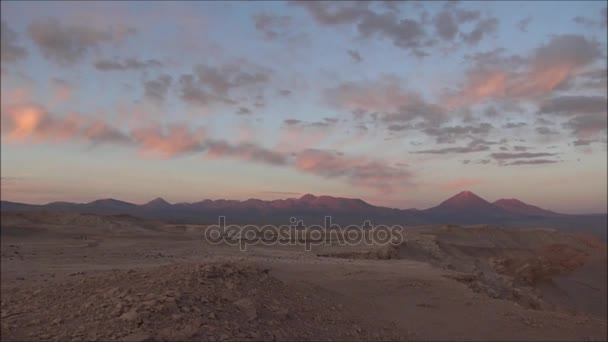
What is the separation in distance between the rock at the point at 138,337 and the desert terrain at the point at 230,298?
0.03 feet

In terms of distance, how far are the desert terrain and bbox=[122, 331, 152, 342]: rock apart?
0.01 meters

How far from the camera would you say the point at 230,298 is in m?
7.21

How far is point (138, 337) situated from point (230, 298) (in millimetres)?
2394

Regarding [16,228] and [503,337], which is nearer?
[503,337]

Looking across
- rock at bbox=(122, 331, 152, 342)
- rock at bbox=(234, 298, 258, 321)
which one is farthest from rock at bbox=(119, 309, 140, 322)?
rock at bbox=(234, 298, 258, 321)

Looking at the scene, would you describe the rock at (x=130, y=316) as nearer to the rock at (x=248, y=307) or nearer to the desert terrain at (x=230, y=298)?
the desert terrain at (x=230, y=298)

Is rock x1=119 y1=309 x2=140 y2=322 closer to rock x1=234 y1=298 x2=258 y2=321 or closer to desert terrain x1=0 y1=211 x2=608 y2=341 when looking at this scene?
desert terrain x1=0 y1=211 x2=608 y2=341

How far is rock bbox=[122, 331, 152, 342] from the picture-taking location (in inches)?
190

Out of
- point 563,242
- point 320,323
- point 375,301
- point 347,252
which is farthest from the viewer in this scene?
point 563,242

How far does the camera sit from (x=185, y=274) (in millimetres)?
7926

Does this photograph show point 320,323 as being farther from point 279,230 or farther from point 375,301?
point 279,230

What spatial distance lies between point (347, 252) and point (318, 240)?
5.99 meters

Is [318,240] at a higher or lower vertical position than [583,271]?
higher

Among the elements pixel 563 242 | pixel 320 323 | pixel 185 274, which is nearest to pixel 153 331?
pixel 185 274
